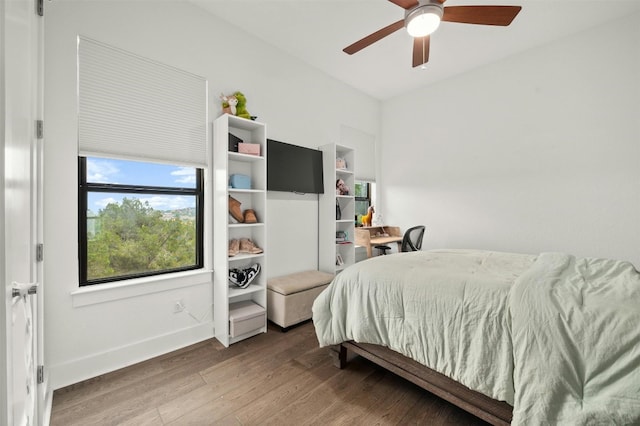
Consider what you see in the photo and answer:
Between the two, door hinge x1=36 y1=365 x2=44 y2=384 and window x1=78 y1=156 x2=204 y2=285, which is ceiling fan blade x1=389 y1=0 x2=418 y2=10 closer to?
window x1=78 y1=156 x2=204 y2=285

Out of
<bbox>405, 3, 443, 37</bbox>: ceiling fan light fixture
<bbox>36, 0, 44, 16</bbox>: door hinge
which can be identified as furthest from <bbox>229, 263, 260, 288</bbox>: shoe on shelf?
<bbox>405, 3, 443, 37</bbox>: ceiling fan light fixture

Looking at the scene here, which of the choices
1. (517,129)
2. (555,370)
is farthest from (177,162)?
(517,129)

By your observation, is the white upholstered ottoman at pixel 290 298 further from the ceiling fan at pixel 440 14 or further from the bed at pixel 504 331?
the ceiling fan at pixel 440 14

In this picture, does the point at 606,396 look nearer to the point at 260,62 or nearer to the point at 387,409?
the point at 387,409

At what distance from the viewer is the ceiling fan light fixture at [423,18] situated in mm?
1934

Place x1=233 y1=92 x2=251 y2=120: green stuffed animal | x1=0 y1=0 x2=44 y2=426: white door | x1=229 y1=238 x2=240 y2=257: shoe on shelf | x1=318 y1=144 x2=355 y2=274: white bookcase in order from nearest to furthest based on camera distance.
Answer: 1. x1=0 y1=0 x2=44 y2=426: white door
2. x1=229 y1=238 x2=240 y2=257: shoe on shelf
3. x1=233 y1=92 x2=251 y2=120: green stuffed animal
4. x1=318 y1=144 x2=355 y2=274: white bookcase

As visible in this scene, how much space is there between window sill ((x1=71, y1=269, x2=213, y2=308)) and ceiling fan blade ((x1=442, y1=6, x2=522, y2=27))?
9.75 feet

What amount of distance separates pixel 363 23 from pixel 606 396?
3266mm

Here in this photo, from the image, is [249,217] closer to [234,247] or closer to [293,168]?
[234,247]

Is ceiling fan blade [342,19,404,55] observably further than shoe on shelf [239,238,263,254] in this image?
No

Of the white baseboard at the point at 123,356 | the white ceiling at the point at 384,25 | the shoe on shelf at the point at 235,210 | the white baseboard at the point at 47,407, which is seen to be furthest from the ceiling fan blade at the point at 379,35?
the white baseboard at the point at 47,407

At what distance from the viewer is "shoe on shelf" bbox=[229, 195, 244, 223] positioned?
259 centimetres

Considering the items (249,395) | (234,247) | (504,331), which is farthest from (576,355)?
(234,247)

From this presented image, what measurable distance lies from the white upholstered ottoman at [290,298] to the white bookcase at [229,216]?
0.42 feet
